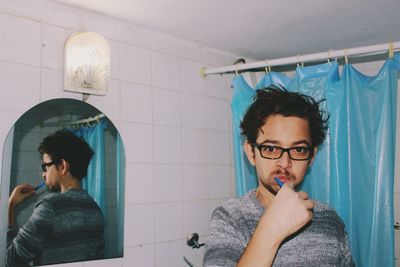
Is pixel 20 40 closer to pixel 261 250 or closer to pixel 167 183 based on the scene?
pixel 167 183

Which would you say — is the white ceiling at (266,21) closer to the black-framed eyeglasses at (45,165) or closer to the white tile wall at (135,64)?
the white tile wall at (135,64)

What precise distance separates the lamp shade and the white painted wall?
2.0 inches

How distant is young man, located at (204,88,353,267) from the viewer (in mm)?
925

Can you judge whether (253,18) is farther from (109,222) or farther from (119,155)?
(109,222)

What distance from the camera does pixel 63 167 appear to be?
1562 millimetres

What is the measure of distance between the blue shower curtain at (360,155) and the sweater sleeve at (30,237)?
3.84ft

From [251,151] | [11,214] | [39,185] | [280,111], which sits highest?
[280,111]

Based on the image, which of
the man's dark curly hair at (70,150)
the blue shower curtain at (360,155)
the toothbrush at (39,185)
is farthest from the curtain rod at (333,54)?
the toothbrush at (39,185)

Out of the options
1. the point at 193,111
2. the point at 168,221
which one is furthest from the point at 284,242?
the point at 193,111

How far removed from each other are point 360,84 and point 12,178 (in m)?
1.49

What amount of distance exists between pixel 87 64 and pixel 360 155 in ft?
4.07

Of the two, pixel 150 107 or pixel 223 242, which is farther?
pixel 150 107

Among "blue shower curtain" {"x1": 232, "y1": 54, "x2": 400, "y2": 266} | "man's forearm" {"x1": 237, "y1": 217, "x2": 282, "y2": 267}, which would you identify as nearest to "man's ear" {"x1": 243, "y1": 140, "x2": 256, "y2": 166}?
"man's forearm" {"x1": 237, "y1": 217, "x2": 282, "y2": 267}

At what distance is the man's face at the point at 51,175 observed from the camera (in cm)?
150
